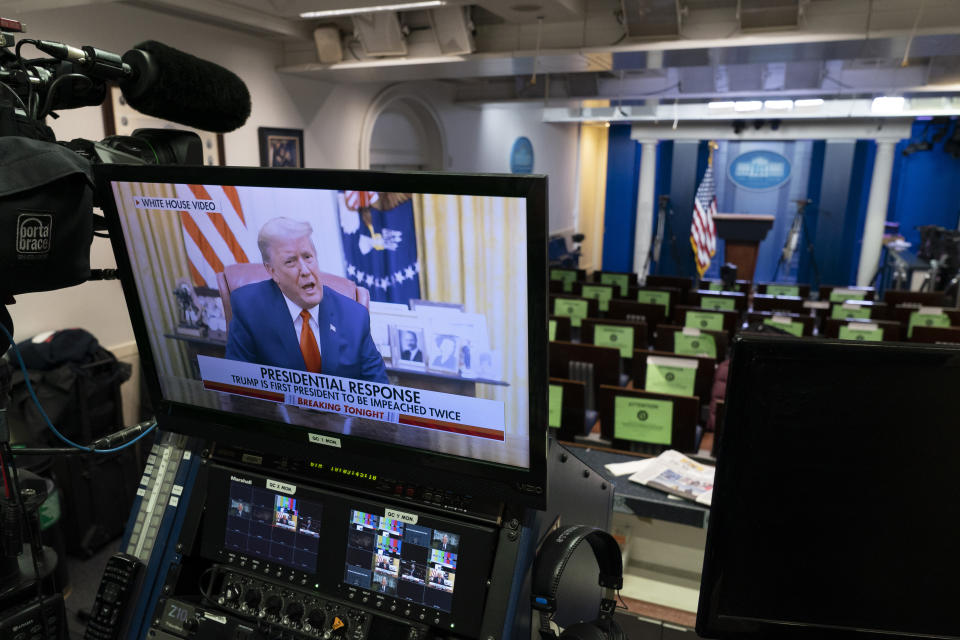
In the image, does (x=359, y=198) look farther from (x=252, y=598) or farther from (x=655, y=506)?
(x=655, y=506)

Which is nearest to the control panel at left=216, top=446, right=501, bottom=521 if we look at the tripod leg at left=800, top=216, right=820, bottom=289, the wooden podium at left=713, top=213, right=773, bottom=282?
the wooden podium at left=713, top=213, right=773, bottom=282

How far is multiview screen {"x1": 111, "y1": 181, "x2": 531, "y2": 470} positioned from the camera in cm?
87

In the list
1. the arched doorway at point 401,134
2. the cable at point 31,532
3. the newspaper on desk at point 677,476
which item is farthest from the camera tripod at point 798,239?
the cable at point 31,532

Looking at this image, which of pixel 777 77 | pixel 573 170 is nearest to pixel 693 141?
pixel 573 170

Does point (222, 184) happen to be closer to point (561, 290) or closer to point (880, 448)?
point (880, 448)

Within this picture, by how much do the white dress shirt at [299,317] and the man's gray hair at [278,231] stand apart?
0.25ft

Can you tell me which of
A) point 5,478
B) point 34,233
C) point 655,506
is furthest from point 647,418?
point 34,233

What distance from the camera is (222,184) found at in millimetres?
973

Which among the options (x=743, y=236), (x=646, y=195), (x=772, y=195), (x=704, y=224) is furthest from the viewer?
(x=772, y=195)

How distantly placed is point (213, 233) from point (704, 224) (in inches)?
462

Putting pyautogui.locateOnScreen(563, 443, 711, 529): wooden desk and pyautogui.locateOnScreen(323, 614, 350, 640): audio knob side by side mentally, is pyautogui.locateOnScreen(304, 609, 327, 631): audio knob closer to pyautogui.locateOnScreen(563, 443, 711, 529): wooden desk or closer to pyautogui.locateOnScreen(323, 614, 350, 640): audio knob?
pyautogui.locateOnScreen(323, 614, 350, 640): audio knob

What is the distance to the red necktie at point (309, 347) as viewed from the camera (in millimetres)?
1008

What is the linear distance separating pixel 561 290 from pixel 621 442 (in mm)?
4576

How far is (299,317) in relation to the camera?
1.01 meters
